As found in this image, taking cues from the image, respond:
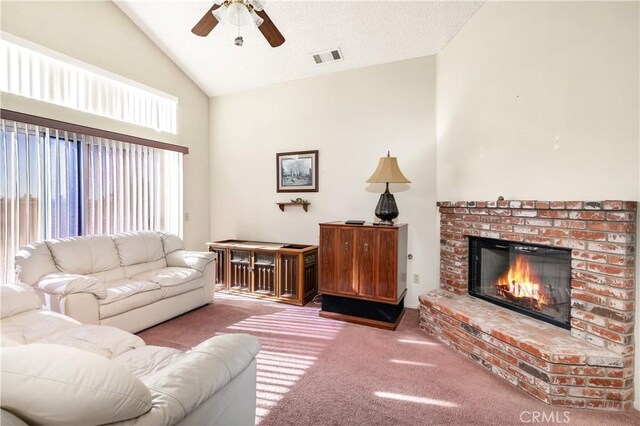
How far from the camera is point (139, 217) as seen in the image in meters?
3.86

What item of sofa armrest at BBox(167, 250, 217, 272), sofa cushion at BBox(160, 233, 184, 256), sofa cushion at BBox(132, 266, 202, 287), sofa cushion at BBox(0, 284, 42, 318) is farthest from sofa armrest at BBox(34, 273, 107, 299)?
sofa cushion at BBox(160, 233, 184, 256)

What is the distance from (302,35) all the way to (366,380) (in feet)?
11.2

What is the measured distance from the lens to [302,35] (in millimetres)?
3322

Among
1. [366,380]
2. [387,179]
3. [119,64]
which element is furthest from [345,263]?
[119,64]

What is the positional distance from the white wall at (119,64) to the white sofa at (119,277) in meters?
1.04

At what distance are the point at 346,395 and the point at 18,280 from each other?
294 cm

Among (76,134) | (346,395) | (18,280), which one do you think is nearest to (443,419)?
(346,395)

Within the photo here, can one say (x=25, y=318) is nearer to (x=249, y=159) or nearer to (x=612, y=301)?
(x=249, y=159)

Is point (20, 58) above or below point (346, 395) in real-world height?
above

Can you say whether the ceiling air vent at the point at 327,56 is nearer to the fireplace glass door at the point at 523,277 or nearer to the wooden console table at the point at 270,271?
the wooden console table at the point at 270,271

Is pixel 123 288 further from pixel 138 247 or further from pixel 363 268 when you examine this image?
pixel 363 268

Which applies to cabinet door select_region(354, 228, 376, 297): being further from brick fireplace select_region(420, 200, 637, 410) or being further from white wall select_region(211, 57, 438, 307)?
brick fireplace select_region(420, 200, 637, 410)

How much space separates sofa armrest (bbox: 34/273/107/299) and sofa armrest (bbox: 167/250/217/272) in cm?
102

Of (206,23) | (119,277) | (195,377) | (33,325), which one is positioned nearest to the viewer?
(195,377)
